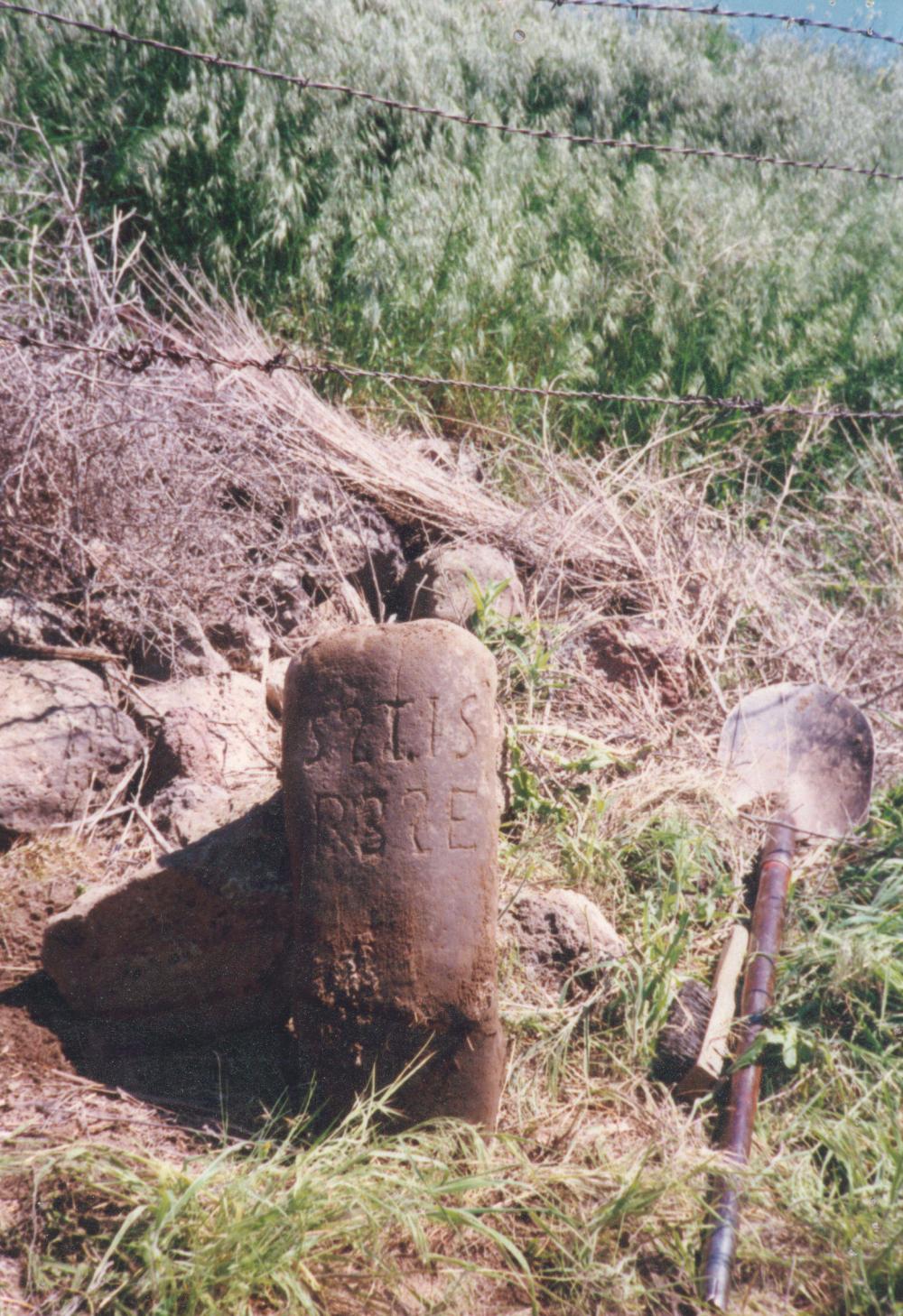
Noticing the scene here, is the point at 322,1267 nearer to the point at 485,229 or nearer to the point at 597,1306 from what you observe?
the point at 597,1306

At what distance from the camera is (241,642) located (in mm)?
3805

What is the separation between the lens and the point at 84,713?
3.18 meters

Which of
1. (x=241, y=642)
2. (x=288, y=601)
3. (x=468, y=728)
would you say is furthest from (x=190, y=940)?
(x=288, y=601)

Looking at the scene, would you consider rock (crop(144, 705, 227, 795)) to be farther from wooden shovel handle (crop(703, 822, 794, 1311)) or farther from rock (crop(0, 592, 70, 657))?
wooden shovel handle (crop(703, 822, 794, 1311))

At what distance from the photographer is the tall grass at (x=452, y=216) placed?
509cm

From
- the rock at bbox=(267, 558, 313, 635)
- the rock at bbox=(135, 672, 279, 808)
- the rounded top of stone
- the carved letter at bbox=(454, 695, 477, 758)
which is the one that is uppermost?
the rounded top of stone

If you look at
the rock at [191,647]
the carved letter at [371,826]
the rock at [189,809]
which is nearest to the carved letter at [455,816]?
the carved letter at [371,826]

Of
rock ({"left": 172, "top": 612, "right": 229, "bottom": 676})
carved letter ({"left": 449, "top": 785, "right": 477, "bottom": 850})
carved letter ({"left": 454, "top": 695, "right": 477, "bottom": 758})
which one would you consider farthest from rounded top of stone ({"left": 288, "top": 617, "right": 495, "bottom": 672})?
rock ({"left": 172, "top": 612, "right": 229, "bottom": 676})

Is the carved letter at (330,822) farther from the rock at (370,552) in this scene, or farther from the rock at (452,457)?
the rock at (452,457)

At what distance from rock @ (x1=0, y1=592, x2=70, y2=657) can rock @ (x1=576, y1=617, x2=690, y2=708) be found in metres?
1.87

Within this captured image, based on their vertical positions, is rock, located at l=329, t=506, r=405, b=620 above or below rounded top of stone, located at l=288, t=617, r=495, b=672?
below

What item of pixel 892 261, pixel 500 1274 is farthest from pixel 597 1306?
pixel 892 261

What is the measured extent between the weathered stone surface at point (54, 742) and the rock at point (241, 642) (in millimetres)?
557

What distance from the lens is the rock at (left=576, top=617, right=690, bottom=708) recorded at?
392 centimetres
